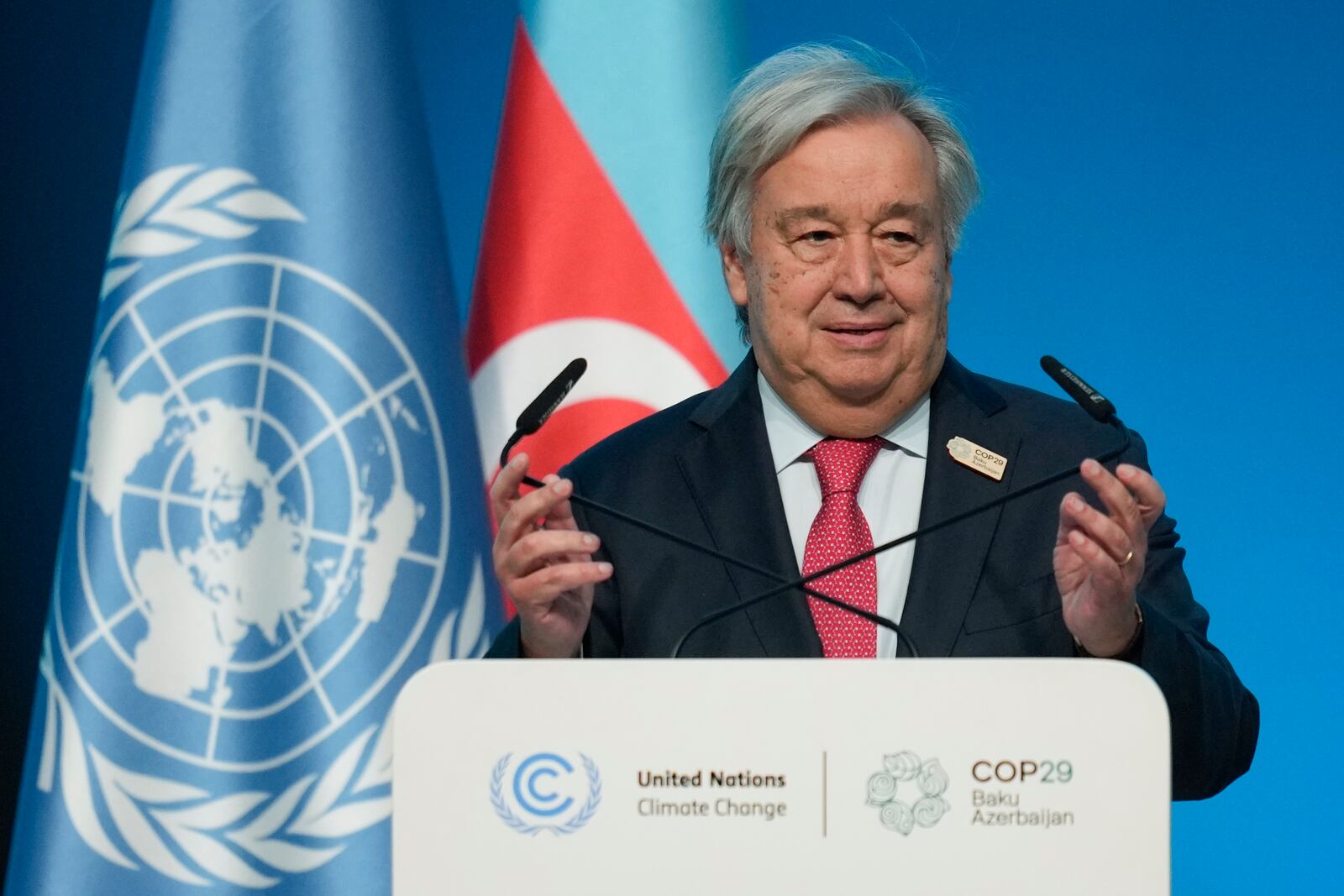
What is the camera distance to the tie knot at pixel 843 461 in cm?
160

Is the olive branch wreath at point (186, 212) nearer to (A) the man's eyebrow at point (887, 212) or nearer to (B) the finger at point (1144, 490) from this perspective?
(A) the man's eyebrow at point (887, 212)

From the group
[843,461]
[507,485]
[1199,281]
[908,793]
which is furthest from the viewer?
[1199,281]

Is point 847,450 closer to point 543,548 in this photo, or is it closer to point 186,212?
point 543,548

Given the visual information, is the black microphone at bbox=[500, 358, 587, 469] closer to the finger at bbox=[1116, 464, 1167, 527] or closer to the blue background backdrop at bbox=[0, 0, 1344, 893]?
the finger at bbox=[1116, 464, 1167, 527]

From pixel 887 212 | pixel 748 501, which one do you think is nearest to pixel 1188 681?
pixel 748 501

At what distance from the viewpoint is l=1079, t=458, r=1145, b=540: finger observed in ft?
3.79

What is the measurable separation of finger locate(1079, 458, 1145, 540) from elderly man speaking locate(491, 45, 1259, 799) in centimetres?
24

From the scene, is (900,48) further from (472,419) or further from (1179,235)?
(472,419)

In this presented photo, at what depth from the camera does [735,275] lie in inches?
69.4

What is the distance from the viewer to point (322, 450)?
2.18 metres

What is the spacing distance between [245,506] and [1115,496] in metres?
1.40

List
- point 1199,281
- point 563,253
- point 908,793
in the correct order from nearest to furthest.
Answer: point 908,793, point 563,253, point 1199,281

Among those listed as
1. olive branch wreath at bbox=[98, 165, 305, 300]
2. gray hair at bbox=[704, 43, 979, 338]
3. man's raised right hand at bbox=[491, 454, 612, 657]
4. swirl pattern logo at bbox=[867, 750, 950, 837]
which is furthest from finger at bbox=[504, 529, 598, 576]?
olive branch wreath at bbox=[98, 165, 305, 300]

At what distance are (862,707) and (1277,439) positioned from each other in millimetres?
1816
